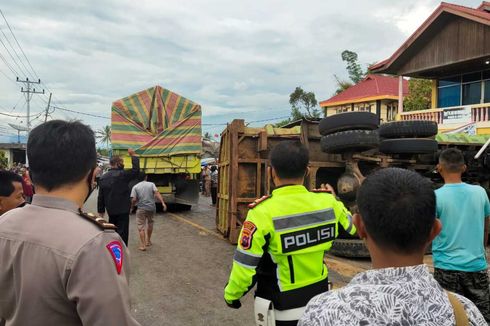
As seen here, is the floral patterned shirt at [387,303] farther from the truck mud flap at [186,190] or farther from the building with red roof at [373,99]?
the building with red roof at [373,99]

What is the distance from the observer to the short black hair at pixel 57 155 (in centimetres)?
148

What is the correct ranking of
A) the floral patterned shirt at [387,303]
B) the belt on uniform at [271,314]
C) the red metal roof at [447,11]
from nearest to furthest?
the floral patterned shirt at [387,303] → the belt on uniform at [271,314] → the red metal roof at [447,11]

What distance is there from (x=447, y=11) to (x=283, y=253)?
16209 millimetres

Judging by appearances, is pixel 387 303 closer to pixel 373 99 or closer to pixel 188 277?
pixel 188 277

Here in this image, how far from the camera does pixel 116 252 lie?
137 cm

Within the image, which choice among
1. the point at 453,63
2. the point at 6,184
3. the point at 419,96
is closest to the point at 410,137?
the point at 6,184

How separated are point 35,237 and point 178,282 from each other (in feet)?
15.2

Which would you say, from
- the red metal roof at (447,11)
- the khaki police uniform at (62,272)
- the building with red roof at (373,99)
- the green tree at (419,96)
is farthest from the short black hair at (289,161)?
the building with red roof at (373,99)

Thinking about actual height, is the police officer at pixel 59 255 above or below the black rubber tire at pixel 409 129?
below

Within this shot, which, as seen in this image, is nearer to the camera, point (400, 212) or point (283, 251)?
point (400, 212)

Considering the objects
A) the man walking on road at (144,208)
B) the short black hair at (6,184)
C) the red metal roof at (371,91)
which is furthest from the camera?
the red metal roof at (371,91)

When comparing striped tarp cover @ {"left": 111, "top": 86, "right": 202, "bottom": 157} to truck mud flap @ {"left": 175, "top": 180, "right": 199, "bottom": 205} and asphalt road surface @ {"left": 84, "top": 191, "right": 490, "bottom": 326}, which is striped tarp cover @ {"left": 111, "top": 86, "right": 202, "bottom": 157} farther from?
asphalt road surface @ {"left": 84, "top": 191, "right": 490, "bottom": 326}

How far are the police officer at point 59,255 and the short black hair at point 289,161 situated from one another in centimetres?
135

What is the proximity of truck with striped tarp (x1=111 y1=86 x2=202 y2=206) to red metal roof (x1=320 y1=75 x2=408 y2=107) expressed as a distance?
18475mm
